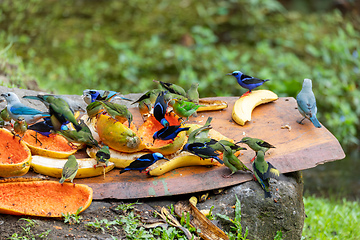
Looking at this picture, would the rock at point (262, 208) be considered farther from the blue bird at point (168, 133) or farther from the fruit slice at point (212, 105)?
the fruit slice at point (212, 105)

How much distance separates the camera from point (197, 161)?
3.92 m

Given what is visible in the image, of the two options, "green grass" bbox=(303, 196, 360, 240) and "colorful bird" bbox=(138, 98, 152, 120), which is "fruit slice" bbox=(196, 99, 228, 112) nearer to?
"colorful bird" bbox=(138, 98, 152, 120)

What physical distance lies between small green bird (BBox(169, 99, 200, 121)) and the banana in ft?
1.92

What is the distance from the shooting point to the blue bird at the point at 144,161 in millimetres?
3672

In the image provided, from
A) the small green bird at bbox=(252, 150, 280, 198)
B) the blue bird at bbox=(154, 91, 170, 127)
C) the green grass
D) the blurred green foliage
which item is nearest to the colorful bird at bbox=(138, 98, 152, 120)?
the blue bird at bbox=(154, 91, 170, 127)

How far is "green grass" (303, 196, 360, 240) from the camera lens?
16.5 feet

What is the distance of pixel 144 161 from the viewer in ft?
12.1

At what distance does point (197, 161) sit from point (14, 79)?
3.94 meters

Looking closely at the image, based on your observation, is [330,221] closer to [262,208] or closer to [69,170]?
[262,208]

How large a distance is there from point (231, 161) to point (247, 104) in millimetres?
1325

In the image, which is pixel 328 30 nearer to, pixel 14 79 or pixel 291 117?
pixel 291 117

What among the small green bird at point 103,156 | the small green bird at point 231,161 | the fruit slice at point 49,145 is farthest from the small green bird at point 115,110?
the small green bird at point 231,161

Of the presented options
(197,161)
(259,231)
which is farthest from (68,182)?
(259,231)

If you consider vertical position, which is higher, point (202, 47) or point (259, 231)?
point (259, 231)
